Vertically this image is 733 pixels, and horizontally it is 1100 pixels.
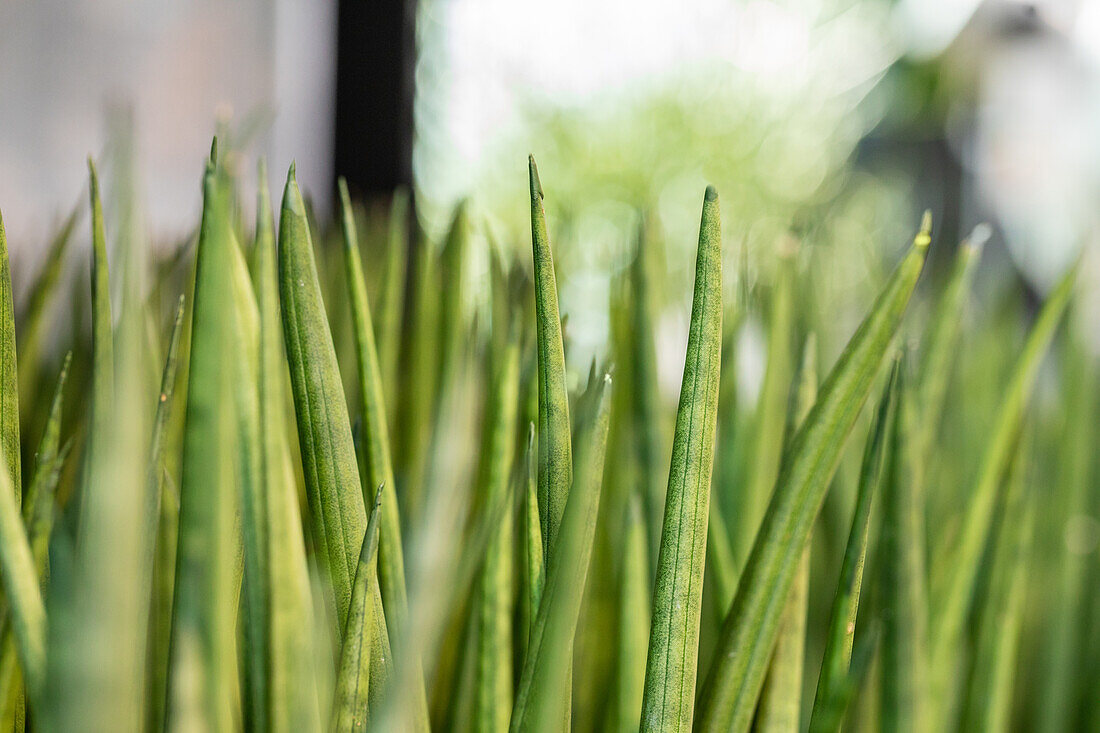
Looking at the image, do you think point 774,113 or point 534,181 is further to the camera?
point 774,113

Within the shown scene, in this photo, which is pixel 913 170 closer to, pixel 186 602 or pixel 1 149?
pixel 1 149

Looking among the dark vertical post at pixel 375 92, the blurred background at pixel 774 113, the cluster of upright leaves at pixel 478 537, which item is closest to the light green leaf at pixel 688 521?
the cluster of upright leaves at pixel 478 537

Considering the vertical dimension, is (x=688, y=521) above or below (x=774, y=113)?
below

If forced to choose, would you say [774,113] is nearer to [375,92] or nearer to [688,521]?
[375,92]

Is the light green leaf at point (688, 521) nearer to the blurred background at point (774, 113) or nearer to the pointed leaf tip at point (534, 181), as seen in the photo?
the pointed leaf tip at point (534, 181)

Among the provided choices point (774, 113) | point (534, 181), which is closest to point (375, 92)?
point (534, 181)

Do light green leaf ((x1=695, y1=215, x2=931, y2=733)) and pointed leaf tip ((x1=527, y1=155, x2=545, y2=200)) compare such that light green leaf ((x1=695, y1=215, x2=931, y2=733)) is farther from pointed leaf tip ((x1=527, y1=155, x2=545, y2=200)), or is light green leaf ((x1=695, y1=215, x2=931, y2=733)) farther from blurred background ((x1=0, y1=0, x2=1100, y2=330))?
blurred background ((x1=0, y1=0, x2=1100, y2=330))
